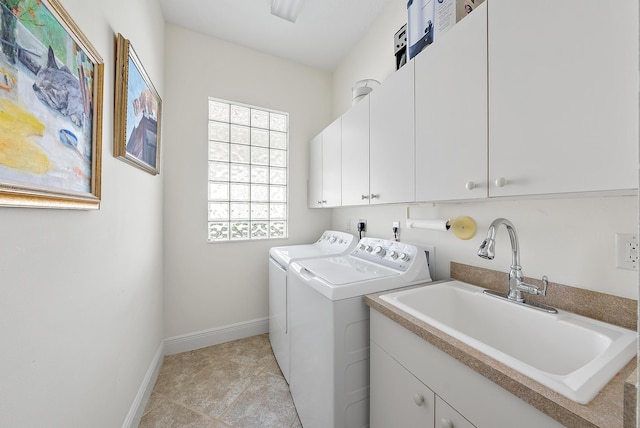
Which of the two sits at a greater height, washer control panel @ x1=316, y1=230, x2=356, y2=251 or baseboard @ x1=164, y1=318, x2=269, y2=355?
washer control panel @ x1=316, y1=230, x2=356, y2=251

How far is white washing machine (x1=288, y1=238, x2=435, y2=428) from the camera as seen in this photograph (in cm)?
108

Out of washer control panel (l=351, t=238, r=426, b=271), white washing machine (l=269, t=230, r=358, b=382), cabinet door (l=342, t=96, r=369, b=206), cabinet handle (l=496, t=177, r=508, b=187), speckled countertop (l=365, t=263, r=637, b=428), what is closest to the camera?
speckled countertop (l=365, t=263, r=637, b=428)

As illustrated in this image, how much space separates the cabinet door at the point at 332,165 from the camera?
76.6 inches

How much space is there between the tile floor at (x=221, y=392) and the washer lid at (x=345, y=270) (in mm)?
971

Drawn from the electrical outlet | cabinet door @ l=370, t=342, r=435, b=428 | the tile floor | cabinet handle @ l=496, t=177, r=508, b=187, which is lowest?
the tile floor

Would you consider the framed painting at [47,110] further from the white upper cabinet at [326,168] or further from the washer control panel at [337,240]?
the washer control panel at [337,240]

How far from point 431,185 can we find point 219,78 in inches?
90.4

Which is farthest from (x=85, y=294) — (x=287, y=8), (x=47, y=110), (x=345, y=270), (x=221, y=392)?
(x=287, y=8)

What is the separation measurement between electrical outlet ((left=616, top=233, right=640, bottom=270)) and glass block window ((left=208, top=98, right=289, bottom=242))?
7.56 feet

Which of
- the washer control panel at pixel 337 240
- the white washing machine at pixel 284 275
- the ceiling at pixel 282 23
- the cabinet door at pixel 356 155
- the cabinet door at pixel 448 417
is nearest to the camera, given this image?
the cabinet door at pixel 448 417

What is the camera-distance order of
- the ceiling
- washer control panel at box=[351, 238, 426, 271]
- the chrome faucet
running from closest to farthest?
the chrome faucet, washer control panel at box=[351, 238, 426, 271], the ceiling

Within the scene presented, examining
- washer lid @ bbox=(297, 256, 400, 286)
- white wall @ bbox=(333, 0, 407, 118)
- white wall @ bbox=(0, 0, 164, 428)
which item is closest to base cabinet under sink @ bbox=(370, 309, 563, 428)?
washer lid @ bbox=(297, 256, 400, 286)

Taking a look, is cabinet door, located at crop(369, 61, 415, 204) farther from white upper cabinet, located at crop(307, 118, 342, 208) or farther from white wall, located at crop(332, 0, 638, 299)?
white upper cabinet, located at crop(307, 118, 342, 208)

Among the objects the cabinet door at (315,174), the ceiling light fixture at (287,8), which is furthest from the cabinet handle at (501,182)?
the ceiling light fixture at (287,8)
